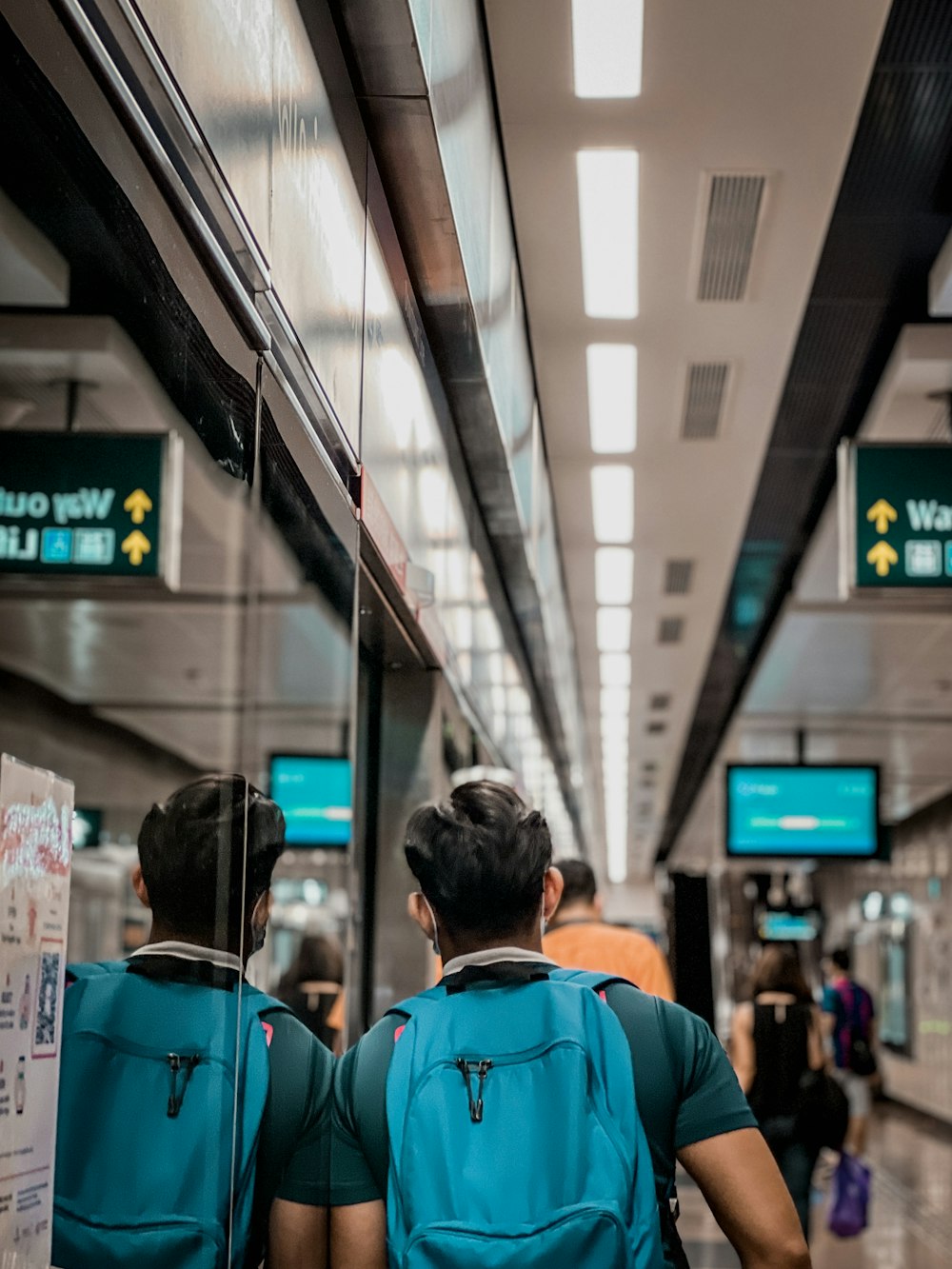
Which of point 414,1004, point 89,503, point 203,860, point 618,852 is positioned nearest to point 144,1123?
point 203,860

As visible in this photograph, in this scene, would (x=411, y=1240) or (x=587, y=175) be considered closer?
(x=411, y=1240)

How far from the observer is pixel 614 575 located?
30.9ft

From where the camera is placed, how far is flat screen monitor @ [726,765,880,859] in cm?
1043

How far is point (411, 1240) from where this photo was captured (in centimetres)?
193

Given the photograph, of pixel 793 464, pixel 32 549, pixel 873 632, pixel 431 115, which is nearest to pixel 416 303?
pixel 431 115

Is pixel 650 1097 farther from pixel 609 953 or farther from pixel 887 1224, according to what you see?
pixel 887 1224

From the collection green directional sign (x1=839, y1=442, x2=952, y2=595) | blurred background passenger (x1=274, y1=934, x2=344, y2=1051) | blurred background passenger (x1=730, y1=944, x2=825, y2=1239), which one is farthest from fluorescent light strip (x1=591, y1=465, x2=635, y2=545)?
blurred background passenger (x1=274, y1=934, x2=344, y2=1051)

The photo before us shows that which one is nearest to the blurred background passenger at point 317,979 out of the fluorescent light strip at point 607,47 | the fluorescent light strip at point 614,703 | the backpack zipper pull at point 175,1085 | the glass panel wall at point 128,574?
the glass panel wall at point 128,574

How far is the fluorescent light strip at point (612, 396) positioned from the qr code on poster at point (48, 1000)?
471 cm

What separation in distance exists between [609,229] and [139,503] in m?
2.20

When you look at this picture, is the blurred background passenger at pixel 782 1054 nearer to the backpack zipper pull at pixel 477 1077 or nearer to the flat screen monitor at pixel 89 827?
the backpack zipper pull at pixel 477 1077

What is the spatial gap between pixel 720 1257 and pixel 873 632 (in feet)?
15.2

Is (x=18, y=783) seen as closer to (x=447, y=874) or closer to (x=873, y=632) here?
(x=447, y=874)

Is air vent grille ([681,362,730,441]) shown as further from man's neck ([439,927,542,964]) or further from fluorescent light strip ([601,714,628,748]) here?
fluorescent light strip ([601,714,628,748])
